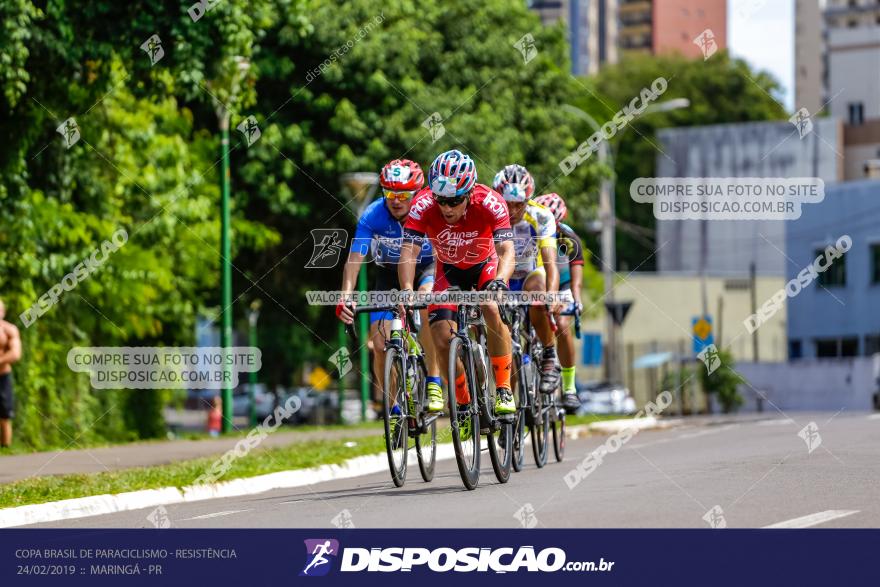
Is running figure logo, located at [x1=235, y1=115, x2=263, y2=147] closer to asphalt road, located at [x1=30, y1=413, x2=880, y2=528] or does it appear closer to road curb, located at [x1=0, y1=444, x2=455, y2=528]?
road curb, located at [x1=0, y1=444, x2=455, y2=528]

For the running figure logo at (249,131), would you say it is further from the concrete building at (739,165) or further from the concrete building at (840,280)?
the concrete building at (739,165)

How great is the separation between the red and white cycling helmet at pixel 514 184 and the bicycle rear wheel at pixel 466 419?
2817 millimetres

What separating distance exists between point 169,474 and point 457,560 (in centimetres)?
690

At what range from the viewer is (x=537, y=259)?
50.0ft

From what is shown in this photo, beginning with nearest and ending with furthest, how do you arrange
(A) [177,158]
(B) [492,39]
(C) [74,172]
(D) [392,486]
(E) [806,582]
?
1. (E) [806,582]
2. (D) [392,486]
3. (C) [74,172]
4. (A) [177,158]
5. (B) [492,39]

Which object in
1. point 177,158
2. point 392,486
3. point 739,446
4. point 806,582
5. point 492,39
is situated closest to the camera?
point 806,582

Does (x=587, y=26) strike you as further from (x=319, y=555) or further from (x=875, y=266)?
(x=319, y=555)

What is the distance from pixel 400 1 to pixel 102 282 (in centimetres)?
1137

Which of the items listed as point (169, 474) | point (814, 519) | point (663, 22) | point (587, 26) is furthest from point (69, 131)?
point (663, 22)

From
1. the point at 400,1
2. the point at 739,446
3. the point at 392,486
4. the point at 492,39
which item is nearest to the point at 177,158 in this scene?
the point at 400,1

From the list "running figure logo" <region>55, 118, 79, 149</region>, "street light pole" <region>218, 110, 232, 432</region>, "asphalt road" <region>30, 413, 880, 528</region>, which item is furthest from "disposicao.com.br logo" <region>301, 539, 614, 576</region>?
"street light pole" <region>218, 110, 232, 432</region>

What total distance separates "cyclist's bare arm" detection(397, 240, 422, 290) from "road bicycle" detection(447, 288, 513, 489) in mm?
313

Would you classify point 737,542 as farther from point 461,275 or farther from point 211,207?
point 211,207

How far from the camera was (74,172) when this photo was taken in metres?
25.2
